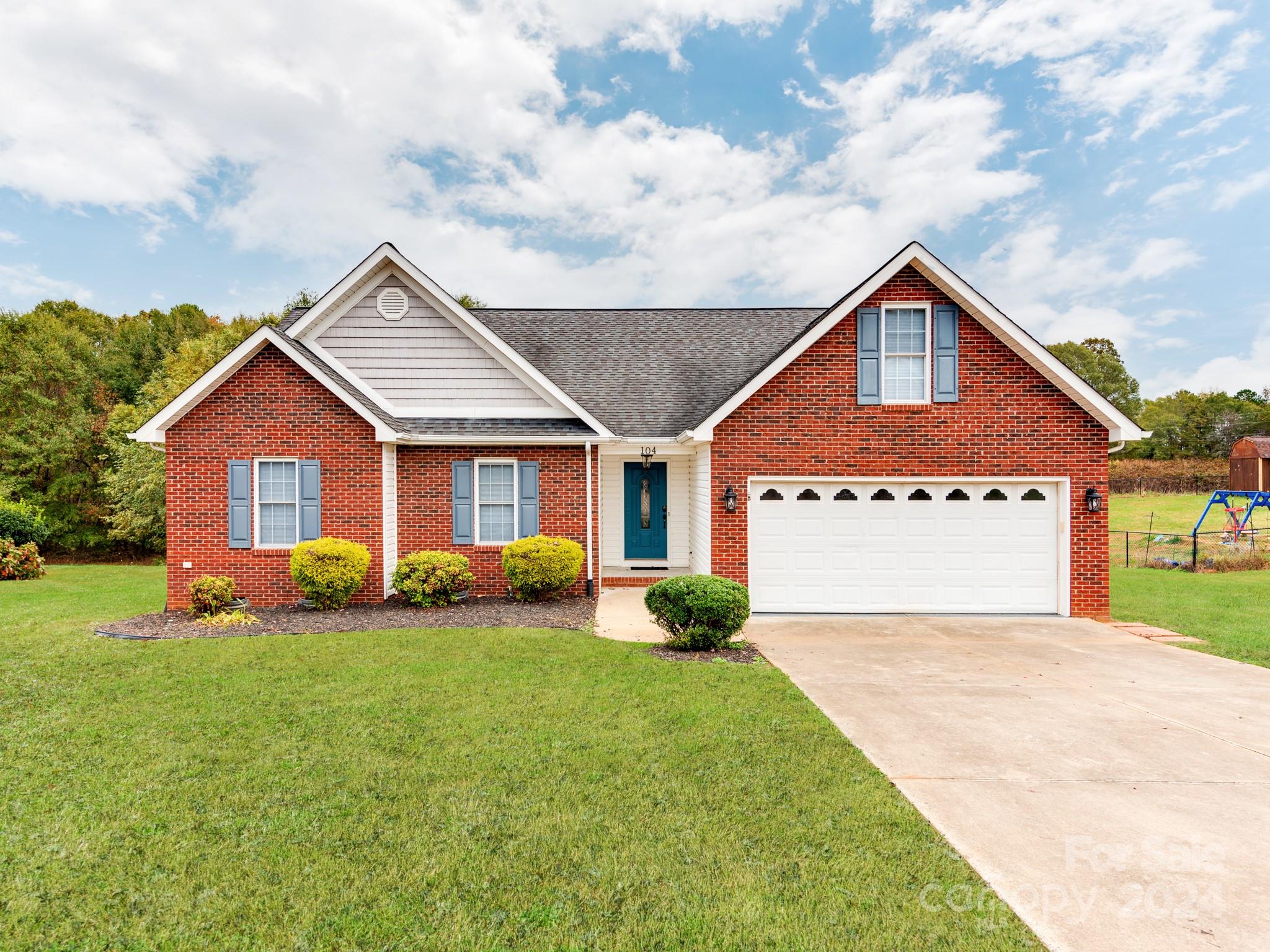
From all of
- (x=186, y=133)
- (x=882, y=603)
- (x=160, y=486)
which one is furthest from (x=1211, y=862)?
(x=160, y=486)

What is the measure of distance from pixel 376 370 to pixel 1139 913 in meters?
12.6

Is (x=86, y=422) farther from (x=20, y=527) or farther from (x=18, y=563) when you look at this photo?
(x=18, y=563)

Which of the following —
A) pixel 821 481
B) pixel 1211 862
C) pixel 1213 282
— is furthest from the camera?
pixel 1213 282

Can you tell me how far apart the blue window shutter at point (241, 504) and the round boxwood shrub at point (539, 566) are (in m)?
4.64

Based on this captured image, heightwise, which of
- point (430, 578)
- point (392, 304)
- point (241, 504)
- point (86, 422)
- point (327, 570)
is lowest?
point (430, 578)

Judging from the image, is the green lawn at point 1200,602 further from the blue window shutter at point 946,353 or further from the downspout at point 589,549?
the downspout at point 589,549

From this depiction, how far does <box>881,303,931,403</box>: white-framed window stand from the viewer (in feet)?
34.1

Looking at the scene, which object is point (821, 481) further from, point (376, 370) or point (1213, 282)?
point (1213, 282)

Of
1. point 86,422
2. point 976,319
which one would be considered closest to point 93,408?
point 86,422

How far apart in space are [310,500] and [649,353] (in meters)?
8.12

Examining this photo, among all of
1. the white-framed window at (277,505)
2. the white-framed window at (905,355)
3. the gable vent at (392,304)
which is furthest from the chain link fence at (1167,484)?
the white-framed window at (277,505)

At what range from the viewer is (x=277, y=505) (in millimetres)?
10992

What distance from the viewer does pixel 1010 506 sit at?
34.6 feet

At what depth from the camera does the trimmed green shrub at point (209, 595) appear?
10.0 m
